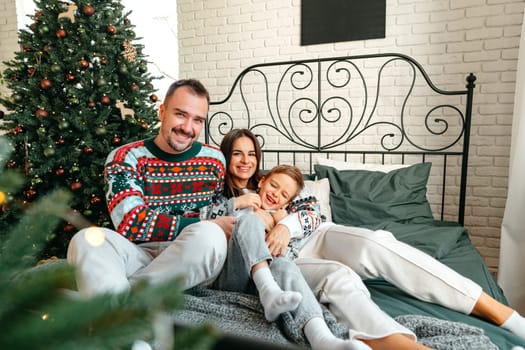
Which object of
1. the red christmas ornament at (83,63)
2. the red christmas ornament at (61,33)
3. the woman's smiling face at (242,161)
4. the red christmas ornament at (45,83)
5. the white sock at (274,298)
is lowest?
the white sock at (274,298)

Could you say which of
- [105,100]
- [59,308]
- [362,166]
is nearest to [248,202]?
[362,166]

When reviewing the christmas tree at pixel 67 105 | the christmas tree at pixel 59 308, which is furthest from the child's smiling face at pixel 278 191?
the christmas tree at pixel 59 308

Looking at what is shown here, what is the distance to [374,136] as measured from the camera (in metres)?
2.73

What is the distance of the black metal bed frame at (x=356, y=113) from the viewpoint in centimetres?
252

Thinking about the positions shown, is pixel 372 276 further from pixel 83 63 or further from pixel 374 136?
pixel 83 63

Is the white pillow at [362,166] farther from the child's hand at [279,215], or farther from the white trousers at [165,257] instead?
the white trousers at [165,257]

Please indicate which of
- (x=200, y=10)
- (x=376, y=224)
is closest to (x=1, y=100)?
(x=200, y=10)

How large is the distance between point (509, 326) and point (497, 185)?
1.64 metres

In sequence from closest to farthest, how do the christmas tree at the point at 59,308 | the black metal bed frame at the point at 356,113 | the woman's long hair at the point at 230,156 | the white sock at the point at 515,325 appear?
the christmas tree at the point at 59,308 < the white sock at the point at 515,325 < the woman's long hair at the point at 230,156 < the black metal bed frame at the point at 356,113

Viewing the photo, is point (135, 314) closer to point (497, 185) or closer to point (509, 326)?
point (509, 326)

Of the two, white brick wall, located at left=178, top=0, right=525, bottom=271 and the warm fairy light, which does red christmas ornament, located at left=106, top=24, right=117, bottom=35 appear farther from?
the warm fairy light

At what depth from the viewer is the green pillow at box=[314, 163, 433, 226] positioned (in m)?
2.03

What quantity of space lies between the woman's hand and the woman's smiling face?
437 mm

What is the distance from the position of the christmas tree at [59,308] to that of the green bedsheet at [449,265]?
1.15 metres
